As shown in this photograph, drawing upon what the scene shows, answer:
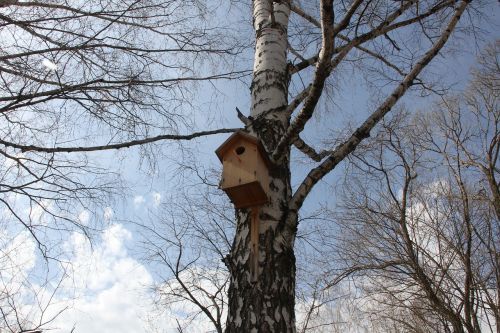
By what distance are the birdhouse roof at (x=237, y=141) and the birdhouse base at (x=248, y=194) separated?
0.74 feet

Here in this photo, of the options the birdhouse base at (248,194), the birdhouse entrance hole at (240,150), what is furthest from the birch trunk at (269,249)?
the birdhouse entrance hole at (240,150)

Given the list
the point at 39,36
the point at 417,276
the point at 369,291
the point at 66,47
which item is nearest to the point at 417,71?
the point at 66,47

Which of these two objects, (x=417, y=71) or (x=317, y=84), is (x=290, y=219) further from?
(x=417, y=71)

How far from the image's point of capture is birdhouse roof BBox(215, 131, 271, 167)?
6.73 ft

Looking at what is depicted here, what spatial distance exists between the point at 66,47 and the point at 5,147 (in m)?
0.89

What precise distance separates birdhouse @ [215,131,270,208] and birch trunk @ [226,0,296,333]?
→ 0.22 ft

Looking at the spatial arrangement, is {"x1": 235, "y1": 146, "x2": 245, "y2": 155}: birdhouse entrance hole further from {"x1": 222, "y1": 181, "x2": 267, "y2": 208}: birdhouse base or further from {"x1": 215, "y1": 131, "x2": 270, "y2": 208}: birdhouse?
{"x1": 222, "y1": 181, "x2": 267, "y2": 208}: birdhouse base

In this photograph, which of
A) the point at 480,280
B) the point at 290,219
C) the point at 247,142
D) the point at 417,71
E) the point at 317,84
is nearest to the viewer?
the point at 317,84

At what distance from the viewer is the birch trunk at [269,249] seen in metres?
1.70

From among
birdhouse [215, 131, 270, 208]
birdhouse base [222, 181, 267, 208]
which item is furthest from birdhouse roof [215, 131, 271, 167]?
birdhouse base [222, 181, 267, 208]

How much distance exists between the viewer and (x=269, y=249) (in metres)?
1.83

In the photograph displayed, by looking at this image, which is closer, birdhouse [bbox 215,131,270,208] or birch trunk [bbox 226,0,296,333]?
birch trunk [bbox 226,0,296,333]

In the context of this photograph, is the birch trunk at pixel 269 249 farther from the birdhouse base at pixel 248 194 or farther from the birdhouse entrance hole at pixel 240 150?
the birdhouse entrance hole at pixel 240 150

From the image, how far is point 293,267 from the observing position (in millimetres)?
1876
